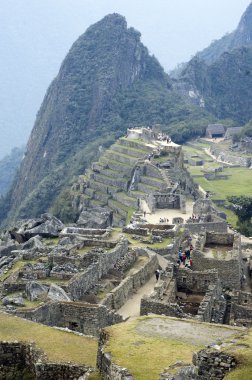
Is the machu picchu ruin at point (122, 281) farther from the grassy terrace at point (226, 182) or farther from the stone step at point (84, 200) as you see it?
the stone step at point (84, 200)

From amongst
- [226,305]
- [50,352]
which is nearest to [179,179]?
[226,305]

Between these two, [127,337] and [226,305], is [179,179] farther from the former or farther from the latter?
[127,337]

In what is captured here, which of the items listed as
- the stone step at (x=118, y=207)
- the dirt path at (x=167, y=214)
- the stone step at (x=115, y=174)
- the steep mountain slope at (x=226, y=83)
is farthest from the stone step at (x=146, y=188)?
the steep mountain slope at (x=226, y=83)

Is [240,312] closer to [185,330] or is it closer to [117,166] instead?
[185,330]

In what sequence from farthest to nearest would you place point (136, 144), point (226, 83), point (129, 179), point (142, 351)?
point (226, 83) < point (136, 144) < point (129, 179) < point (142, 351)

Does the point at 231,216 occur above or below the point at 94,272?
below

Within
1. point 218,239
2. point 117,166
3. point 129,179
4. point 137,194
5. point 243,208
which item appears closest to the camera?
point 218,239

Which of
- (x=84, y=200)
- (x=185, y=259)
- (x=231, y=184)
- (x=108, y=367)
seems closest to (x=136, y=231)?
(x=185, y=259)

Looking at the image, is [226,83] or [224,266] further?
[226,83]
